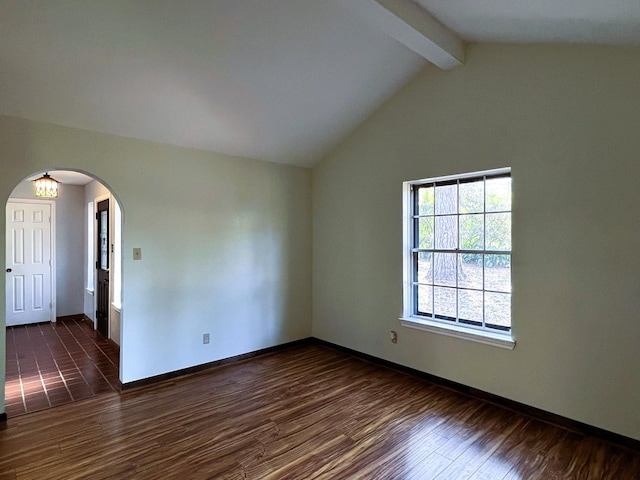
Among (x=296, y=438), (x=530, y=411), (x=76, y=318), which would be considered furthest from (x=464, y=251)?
(x=76, y=318)

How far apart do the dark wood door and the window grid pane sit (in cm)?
448

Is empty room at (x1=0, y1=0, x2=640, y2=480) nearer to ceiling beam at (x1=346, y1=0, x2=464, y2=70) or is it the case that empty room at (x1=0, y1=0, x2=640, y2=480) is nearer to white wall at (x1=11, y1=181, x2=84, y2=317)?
ceiling beam at (x1=346, y1=0, x2=464, y2=70)

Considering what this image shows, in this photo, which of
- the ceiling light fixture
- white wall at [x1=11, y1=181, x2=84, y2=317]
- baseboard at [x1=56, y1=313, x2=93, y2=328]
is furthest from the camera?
white wall at [x1=11, y1=181, x2=84, y2=317]

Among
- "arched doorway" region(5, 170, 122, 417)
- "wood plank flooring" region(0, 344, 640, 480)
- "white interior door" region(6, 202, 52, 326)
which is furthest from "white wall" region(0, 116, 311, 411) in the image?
"white interior door" region(6, 202, 52, 326)

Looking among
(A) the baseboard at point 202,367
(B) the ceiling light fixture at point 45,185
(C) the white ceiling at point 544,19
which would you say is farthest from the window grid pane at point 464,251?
(B) the ceiling light fixture at point 45,185

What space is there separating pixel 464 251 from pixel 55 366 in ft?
15.1

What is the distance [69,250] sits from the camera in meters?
6.42

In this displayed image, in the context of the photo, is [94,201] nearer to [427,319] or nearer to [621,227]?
[427,319]

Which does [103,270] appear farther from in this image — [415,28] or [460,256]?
[415,28]

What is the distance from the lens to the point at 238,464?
7.34 ft

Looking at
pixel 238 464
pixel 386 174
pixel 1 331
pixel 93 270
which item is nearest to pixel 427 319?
pixel 386 174

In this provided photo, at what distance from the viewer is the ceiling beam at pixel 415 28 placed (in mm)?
2312

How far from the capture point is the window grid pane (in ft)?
10.2

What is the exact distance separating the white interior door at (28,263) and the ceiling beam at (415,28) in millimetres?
6278
